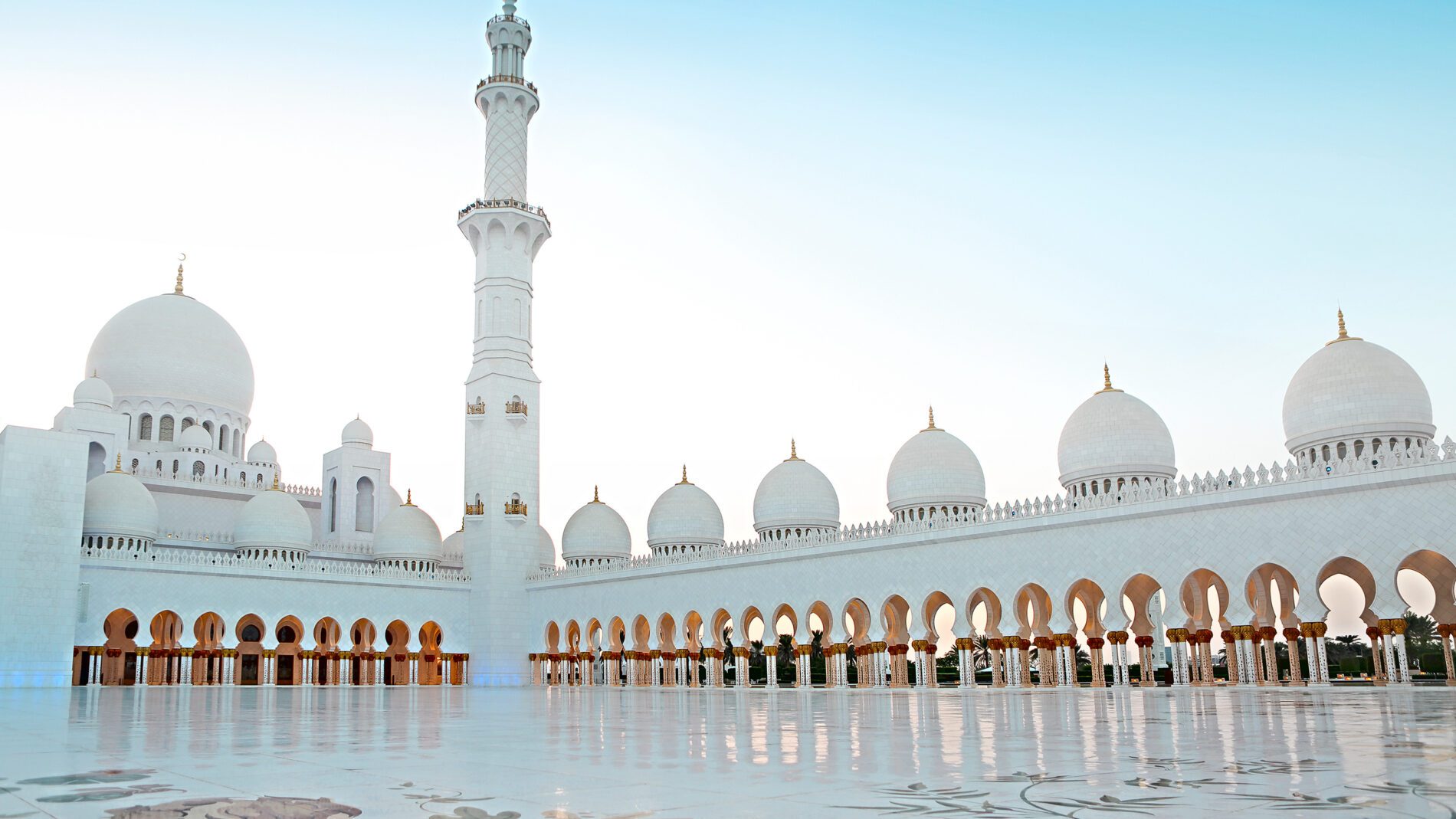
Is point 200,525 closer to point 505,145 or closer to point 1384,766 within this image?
point 505,145

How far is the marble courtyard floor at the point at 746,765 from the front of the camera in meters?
3.37

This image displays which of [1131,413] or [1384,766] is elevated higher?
[1131,413]

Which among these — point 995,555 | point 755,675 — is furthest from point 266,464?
point 995,555

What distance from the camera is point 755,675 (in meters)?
42.1

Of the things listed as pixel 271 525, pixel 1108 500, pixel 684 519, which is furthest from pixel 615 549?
pixel 1108 500

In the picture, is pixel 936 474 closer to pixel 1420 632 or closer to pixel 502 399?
pixel 502 399

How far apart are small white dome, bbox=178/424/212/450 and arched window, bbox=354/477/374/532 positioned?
197 inches

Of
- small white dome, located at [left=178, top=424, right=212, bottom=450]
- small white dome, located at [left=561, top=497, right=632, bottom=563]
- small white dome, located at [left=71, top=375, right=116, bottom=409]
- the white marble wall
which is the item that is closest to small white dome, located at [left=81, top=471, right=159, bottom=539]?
the white marble wall

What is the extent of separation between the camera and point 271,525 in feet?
103

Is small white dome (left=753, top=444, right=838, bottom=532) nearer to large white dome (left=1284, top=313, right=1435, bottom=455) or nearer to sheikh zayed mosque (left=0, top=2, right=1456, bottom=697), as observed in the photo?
sheikh zayed mosque (left=0, top=2, right=1456, bottom=697)

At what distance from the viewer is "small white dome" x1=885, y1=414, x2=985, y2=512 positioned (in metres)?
27.2

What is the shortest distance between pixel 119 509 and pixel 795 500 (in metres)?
17.5

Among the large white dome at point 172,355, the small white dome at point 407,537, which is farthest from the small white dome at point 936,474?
the large white dome at point 172,355

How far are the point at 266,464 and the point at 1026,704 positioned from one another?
3104 centimetres
